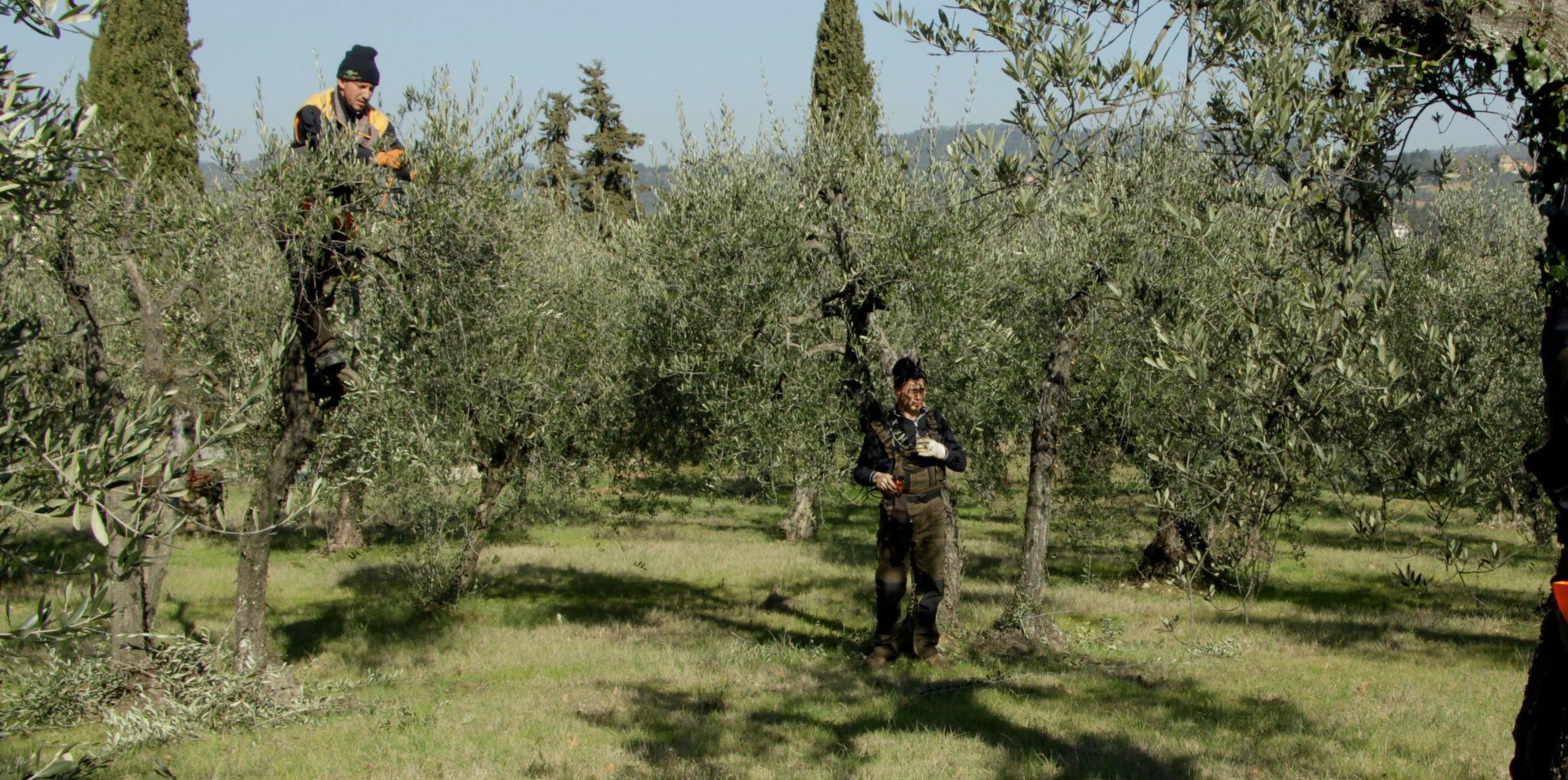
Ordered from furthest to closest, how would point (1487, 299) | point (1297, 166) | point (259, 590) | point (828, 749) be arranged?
point (1487, 299) < point (259, 590) < point (828, 749) < point (1297, 166)

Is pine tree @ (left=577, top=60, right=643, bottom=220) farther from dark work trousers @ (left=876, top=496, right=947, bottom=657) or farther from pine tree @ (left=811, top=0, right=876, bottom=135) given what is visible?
dark work trousers @ (left=876, top=496, right=947, bottom=657)

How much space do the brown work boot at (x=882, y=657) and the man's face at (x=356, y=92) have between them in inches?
278

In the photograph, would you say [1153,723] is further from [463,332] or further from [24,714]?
[24,714]

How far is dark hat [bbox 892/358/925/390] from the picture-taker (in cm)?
1079

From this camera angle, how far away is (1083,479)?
607 inches

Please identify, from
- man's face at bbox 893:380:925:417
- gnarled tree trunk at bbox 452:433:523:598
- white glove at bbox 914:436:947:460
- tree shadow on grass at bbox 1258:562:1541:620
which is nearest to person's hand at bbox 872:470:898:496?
white glove at bbox 914:436:947:460

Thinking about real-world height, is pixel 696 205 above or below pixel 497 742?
above

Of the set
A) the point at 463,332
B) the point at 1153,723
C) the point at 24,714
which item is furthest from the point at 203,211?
the point at 1153,723

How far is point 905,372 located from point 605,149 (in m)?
40.2

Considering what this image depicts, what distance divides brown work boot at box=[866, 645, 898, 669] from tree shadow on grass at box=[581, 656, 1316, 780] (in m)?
0.31

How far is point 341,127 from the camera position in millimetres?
9750

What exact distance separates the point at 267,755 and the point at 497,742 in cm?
180

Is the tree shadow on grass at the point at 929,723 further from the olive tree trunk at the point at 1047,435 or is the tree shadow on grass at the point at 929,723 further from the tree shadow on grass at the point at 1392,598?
the tree shadow on grass at the point at 1392,598

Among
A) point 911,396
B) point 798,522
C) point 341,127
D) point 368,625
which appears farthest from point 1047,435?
point 798,522
